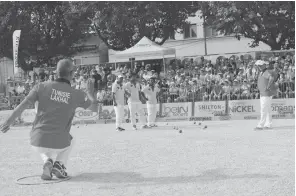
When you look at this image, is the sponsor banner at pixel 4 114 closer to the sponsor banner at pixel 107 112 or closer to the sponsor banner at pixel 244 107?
the sponsor banner at pixel 107 112

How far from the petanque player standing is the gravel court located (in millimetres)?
539

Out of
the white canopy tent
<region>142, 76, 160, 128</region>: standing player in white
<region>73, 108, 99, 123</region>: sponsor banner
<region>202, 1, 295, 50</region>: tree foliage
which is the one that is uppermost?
<region>202, 1, 295, 50</region>: tree foliage

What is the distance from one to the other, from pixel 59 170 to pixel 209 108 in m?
14.2

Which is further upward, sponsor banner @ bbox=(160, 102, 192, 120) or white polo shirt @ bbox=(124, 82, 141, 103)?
white polo shirt @ bbox=(124, 82, 141, 103)

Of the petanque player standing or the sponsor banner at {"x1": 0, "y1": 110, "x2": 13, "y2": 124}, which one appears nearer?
the petanque player standing

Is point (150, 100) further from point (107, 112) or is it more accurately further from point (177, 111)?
point (107, 112)

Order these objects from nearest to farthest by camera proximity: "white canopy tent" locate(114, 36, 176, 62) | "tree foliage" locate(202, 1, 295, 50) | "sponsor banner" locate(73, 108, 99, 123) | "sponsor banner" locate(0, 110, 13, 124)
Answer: "sponsor banner" locate(73, 108, 99, 123)
"sponsor banner" locate(0, 110, 13, 124)
"white canopy tent" locate(114, 36, 176, 62)
"tree foliage" locate(202, 1, 295, 50)

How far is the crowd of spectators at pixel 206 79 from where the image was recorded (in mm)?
20766

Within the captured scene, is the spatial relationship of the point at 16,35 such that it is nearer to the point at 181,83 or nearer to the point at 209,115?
the point at 181,83

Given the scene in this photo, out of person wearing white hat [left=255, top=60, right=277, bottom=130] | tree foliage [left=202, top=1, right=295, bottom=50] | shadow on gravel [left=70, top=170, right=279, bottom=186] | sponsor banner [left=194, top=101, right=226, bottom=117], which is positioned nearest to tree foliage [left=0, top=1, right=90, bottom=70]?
tree foliage [left=202, top=1, right=295, bottom=50]

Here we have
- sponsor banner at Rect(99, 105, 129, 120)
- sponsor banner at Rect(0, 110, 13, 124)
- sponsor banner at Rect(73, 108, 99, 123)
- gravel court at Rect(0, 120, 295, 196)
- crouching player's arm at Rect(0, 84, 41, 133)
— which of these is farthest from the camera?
sponsor banner at Rect(0, 110, 13, 124)

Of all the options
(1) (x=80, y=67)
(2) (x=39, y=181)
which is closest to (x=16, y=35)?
(1) (x=80, y=67)

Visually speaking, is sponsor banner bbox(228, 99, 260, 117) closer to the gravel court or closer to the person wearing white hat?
the person wearing white hat

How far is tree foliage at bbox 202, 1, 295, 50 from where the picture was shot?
29.0 m
